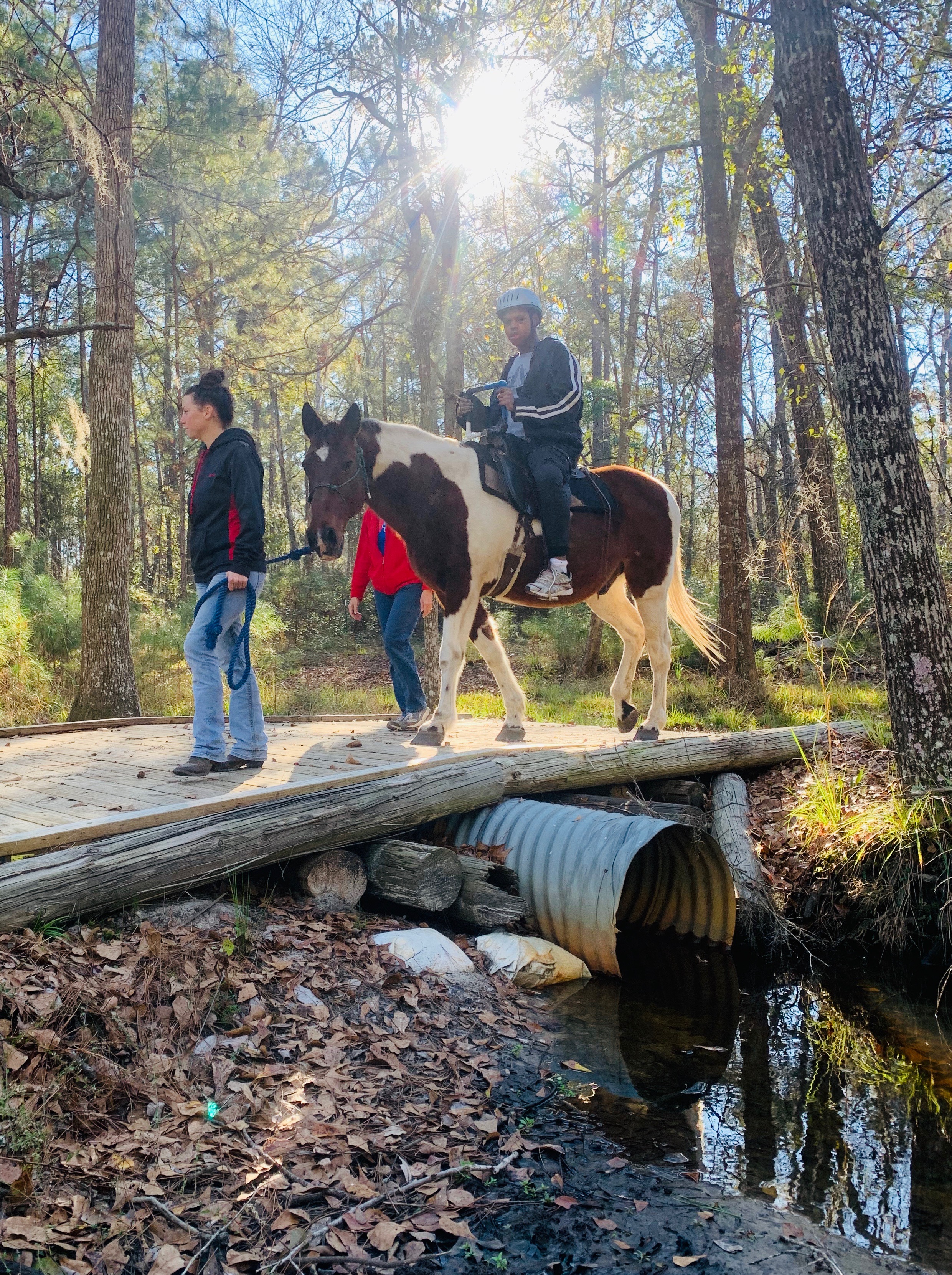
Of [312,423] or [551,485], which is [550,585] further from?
[312,423]

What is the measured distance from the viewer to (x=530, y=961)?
508 cm

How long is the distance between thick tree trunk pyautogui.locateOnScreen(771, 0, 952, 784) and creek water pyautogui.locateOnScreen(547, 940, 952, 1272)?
5.37 feet

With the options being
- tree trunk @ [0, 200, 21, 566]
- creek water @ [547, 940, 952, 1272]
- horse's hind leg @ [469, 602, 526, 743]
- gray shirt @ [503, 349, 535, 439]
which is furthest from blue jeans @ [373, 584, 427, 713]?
tree trunk @ [0, 200, 21, 566]

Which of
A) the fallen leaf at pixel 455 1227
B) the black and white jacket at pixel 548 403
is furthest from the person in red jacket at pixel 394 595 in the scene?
the fallen leaf at pixel 455 1227

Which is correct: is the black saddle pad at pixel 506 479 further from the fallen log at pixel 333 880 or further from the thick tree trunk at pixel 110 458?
the thick tree trunk at pixel 110 458

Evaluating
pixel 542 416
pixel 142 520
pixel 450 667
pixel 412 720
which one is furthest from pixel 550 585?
pixel 142 520

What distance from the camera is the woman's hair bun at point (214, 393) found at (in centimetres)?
550

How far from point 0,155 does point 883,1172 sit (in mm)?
7530

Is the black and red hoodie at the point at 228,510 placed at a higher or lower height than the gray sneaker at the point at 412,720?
higher

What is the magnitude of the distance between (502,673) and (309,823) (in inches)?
116

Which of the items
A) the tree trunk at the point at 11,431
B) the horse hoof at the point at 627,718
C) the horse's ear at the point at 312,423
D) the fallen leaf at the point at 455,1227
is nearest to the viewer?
the fallen leaf at the point at 455,1227

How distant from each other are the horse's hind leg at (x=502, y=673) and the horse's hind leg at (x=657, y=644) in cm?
109

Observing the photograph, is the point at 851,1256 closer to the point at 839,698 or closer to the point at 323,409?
the point at 839,698

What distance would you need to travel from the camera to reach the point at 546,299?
10805mm
